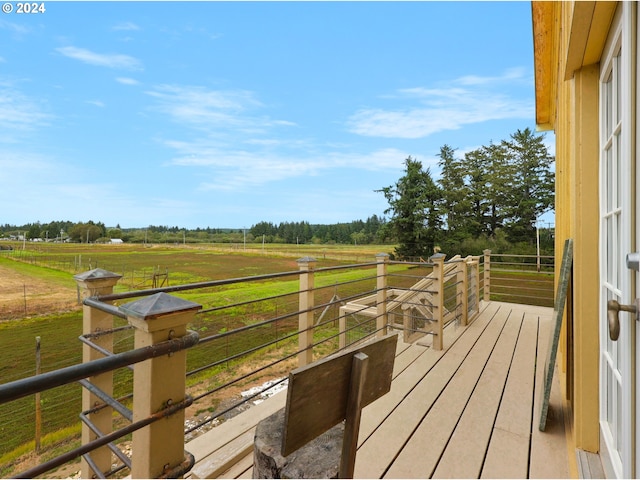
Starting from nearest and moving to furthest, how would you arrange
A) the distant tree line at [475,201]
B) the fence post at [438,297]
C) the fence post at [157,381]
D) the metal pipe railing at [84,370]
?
the metal pipe railing at [84,370] → the fence post at [157,381] → the fence post at [438,297] → the distant tree line at [475,201]

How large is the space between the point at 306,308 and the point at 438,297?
65.1 inches

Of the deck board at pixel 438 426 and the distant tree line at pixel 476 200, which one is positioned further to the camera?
the distant tree line at pixel 476 200

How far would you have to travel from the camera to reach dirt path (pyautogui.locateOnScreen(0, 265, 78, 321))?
19.1m

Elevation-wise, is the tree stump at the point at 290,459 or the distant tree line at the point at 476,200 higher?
the distant tree line at the point at 476,200

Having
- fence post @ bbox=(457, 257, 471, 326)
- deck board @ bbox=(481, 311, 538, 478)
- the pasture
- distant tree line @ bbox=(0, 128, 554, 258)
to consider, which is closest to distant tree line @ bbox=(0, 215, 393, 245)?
the pasture

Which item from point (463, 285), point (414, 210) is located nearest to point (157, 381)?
point (463, 285)

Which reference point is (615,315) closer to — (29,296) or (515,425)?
(515,425)

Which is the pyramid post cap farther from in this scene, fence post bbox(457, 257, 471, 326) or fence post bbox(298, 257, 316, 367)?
fence post bbox(457, 257, 471, 326)

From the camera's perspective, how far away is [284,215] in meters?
53.4

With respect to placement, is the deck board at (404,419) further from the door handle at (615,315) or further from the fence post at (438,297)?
the door handle at (615,315)

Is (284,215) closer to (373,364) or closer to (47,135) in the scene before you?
(47,135)

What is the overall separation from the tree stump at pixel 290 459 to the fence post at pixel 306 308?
1432 millimetres

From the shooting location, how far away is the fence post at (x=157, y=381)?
0.92 meters

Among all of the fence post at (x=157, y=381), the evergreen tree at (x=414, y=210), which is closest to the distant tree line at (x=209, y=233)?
the evergreen tree at (x=414, y=210)
